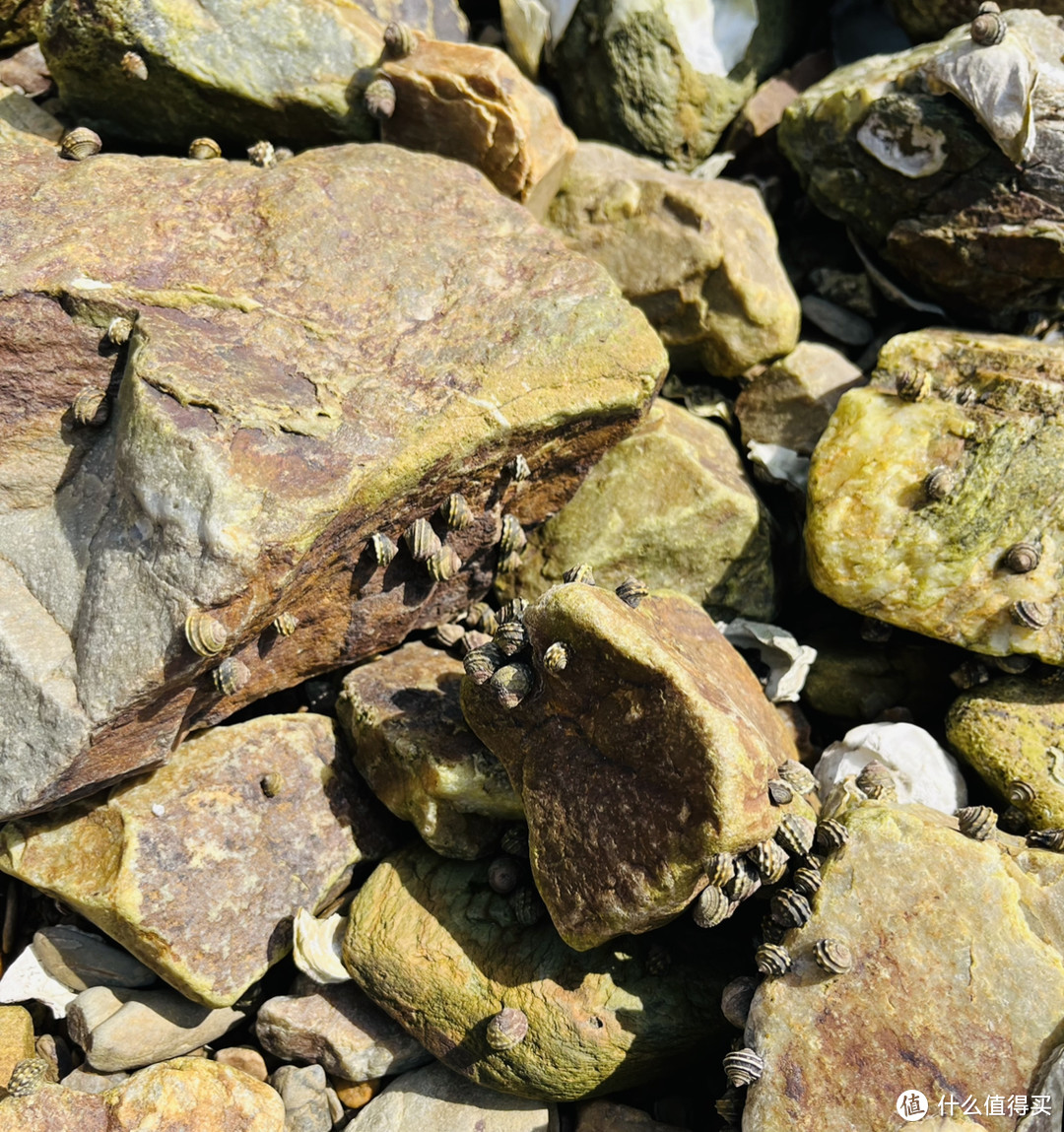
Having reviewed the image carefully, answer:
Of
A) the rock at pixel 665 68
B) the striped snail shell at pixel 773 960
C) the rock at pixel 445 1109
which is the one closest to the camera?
the striped snail shell at pixel 773 960

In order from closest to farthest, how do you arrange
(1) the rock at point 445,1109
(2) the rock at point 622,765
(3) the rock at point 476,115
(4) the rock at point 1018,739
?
(2) the rock at point 622,765 < (1) the rock at point 445,1109 < (4) the rock at point 1018,739 < (3) the rock at point 476,115

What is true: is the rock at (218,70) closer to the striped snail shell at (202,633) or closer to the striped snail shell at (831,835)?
the striped snail shell at (202,633)

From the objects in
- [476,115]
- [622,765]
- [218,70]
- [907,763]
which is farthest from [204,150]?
[907,763]

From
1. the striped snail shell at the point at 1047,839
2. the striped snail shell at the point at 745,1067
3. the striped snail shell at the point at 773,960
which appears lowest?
the striped snail shell at the point at 745,1067

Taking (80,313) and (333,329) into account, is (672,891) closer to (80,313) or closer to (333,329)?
(333,329)

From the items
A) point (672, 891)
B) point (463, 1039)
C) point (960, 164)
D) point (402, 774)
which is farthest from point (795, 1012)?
point (960, 164)

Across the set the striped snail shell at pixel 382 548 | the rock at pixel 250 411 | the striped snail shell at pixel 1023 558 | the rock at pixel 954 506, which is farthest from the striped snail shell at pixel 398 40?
the striped snail shell at pixel 1023 558

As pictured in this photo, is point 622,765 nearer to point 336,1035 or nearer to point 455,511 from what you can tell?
point 455,511
